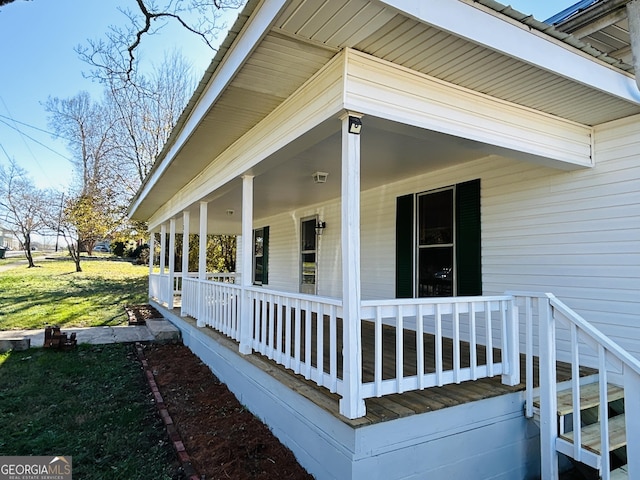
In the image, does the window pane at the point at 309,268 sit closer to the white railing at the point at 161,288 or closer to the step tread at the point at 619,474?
the white railing at the point at 161,288

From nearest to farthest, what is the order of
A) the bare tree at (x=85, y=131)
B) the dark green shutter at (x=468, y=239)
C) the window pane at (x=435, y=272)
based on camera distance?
1. the dark green shutter at (x=468, y=239)
2. the window pane at (x=435, y=272)
3. the bare tree at (x=85, y=131)

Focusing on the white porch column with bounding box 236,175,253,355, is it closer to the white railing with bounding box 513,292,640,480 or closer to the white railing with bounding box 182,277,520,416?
the white railing with bounding box 182,277,520,416

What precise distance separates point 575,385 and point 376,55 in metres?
2.63

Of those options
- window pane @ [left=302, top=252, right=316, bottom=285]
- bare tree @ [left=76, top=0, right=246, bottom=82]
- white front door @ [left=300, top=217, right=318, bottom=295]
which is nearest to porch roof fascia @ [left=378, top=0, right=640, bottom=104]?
bare tree @ [left=76, top=0, right=246, bottom=82]

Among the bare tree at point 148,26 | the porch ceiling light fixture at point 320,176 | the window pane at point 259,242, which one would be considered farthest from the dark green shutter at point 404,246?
the window pane at point 259,242

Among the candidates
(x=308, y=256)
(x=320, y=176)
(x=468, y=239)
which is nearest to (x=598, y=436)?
(x=468, y=239)

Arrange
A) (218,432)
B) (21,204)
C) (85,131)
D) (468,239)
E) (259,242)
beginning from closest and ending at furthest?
(218,432) → (468,239) → (259,242) → (85,131) → (21,204)

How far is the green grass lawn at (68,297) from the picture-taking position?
9.20m

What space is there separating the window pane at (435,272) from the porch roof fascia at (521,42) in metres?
2.57

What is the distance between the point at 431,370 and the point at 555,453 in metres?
1.05

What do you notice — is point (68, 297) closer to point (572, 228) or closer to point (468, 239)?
point (468, 239)

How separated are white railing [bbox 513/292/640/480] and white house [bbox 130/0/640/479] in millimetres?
14

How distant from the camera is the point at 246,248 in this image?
165 inches

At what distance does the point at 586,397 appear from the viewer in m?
3.10
